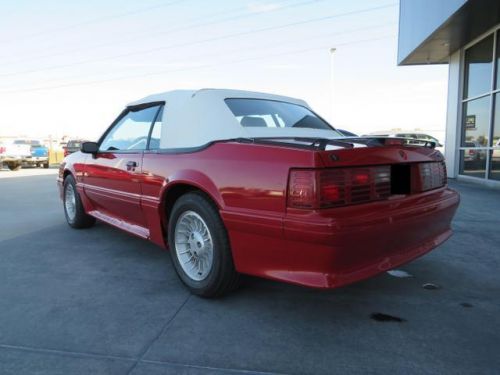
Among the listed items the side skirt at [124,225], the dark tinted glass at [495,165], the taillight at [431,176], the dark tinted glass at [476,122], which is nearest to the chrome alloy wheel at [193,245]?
the side skirt at [124,225]

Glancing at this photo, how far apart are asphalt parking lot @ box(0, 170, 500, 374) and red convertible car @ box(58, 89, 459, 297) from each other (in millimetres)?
344

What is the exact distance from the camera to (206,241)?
2951 millimetres

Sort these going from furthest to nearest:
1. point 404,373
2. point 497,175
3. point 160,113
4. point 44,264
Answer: point 497,175 → point 44,264 → point 160,113 → point 404,373

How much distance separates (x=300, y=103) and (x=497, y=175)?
23.7 ft

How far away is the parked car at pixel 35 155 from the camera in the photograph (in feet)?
66.2

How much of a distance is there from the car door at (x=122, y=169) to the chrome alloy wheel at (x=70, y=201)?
2.14ft

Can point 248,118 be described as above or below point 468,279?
above

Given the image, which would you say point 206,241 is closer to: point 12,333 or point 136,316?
point 136,316

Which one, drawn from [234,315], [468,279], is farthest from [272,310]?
[468,279]

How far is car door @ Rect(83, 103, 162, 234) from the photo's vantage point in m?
3.64

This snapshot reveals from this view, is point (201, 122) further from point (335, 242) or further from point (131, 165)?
point (335, 242)

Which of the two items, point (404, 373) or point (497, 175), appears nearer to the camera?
point (404, 373)

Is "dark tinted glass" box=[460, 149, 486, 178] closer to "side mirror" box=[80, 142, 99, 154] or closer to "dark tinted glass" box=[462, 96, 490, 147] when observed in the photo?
"dark tinted glass" box=[462, 96, 490, 147]

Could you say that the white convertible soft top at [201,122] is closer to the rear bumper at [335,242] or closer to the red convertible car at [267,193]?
the red convertible car at [267,193]
